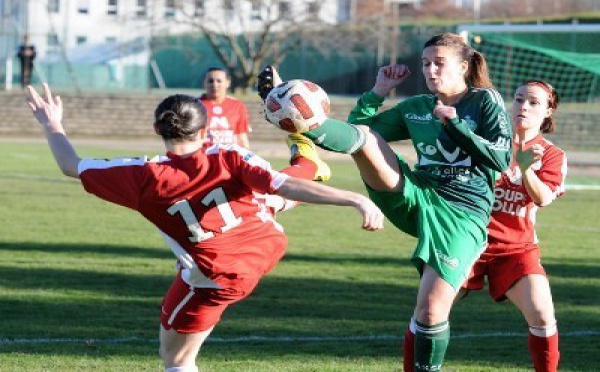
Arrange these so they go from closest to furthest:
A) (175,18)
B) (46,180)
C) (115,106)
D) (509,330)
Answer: (509,330)
(46,180)
(115,106)
(175,18)

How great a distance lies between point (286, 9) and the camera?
45.1 metres

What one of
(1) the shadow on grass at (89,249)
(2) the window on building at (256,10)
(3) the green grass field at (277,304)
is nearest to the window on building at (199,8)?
(2) the window on building at (256,10)

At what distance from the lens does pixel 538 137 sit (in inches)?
279

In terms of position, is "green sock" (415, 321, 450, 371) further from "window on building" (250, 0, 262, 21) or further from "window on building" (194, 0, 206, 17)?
"window on building" (194, 0, 206, 17)

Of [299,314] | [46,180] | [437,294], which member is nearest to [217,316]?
[437,294]

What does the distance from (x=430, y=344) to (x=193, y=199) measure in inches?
56.1

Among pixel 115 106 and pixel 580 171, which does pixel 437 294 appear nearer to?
pixel 580 171

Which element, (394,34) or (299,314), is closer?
(299,314)

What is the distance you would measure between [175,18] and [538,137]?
39429 millimetres

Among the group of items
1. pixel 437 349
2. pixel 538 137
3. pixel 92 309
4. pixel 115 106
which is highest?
pixel 538 137

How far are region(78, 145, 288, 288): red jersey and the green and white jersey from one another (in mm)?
1029

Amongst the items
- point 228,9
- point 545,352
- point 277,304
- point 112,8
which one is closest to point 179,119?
point 545,352

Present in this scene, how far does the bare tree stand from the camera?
43.9m

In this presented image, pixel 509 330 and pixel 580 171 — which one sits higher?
pixel 509 330
